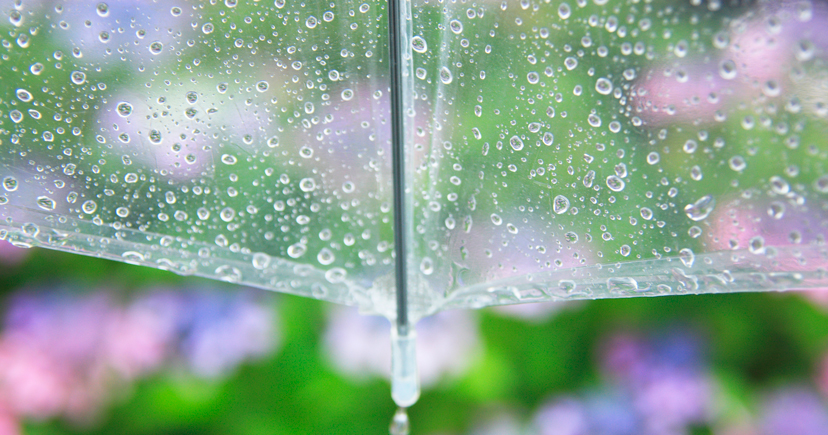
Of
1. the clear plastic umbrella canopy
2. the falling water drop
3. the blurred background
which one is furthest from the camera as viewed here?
the blurred background

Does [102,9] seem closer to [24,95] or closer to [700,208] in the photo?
[24,95]

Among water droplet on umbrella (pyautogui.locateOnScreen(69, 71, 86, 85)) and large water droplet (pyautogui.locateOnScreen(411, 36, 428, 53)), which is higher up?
large water droplet (pyautogui.locateOnScreen(411, 36, 428, 53))

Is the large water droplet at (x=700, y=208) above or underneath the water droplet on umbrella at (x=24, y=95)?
underneath

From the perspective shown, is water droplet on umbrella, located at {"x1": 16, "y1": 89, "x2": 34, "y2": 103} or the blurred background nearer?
water droplet on umbrella, located at {"x1": 16, "y1": 89, "x2": 34, "y2": 103}

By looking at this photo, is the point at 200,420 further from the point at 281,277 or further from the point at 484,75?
the point at 484,75

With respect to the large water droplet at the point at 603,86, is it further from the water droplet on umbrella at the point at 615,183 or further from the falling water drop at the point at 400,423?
the falling water drop at the point at 400,423

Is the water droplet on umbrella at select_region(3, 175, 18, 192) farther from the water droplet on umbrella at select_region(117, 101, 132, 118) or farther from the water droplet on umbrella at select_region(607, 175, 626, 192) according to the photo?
the water droplet on umbrella at select_region(607, 175, 626, 192)

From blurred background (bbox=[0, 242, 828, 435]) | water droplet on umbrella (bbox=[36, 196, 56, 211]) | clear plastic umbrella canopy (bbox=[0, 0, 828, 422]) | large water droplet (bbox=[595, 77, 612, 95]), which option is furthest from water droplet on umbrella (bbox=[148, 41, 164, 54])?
blurred background (bbox=[0, 242, 828, 435])

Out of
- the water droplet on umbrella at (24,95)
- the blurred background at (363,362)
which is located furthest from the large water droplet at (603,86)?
the blurred background at (363,362)

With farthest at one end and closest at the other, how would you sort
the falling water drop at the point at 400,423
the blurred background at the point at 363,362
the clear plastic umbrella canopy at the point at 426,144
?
the blurred background at the point at 363,362, the falling water drop at the point at 400,423, the clear plastic umbrella canopy at the point at 426,144
